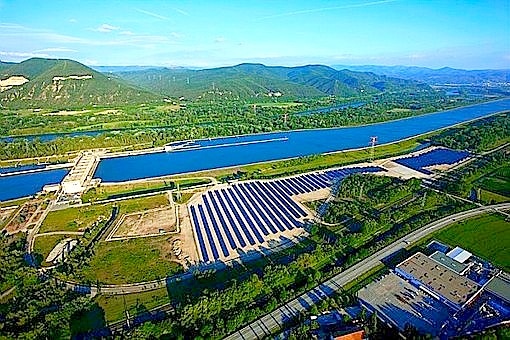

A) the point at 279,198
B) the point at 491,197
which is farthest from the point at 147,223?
the point at 491,197

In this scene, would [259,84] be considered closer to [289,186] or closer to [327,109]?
[327,109]

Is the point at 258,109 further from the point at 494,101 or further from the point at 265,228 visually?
the point at 494,101

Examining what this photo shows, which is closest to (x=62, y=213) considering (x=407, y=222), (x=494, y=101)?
(x=407, y=222)

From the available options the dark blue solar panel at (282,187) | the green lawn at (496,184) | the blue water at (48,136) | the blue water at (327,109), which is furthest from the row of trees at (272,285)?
the blue water at (327,109)

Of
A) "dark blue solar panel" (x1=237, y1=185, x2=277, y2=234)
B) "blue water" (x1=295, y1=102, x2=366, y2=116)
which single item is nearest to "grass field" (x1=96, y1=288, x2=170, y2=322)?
"dark blue solar panel" (x1=237, y1=185, x2=277, y2=234)

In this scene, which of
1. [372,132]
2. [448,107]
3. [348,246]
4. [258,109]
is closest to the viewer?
[348,246]

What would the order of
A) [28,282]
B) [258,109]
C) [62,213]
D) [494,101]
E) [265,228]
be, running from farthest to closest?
[494,101], [258,109], [62,213], [265,228], [28,282]
